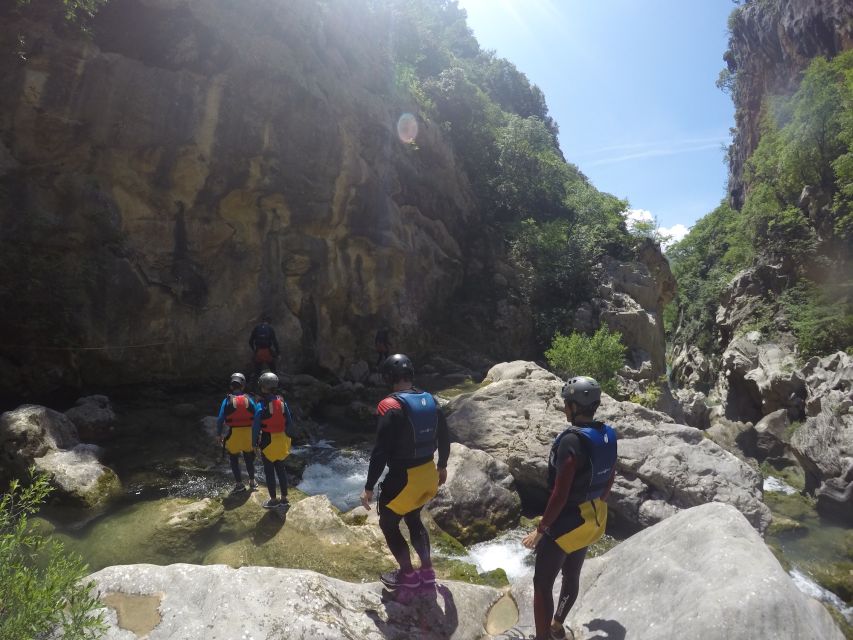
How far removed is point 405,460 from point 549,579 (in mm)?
1441

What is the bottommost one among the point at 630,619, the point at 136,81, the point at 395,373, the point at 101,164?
the point at 630,619

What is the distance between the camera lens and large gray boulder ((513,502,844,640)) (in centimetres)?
316

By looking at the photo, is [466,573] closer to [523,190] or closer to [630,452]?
[630,452]

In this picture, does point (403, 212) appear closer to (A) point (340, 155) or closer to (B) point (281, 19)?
(A) point (340, 155)

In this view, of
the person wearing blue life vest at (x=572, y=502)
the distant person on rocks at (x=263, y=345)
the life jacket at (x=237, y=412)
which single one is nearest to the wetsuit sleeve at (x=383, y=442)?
the person wearing blue life vest at (x=572, y=502)

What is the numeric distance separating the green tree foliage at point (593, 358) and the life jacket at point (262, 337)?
9790 mm

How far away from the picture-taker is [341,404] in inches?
572

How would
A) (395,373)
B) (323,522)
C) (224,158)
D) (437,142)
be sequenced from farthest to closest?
(437,142) → (224,158) → (323,522) → (395,373)

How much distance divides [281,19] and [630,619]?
18.0 metres

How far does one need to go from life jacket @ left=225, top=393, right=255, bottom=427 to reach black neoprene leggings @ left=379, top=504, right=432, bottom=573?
3.92m

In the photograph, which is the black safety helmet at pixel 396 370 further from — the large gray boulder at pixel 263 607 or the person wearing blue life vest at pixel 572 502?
the large gray boulder at pixel 263 607

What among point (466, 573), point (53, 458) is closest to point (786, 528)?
point (466, 573)

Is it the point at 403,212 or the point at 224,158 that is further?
the point at 403,212

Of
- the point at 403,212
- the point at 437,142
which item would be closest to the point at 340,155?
the point at 403,212
